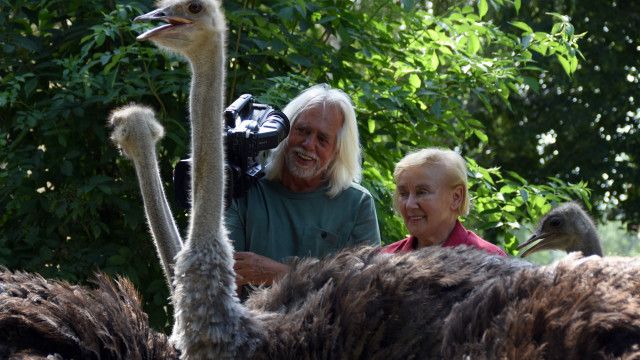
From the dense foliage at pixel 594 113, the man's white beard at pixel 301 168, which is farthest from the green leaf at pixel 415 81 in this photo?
the dense foliage at pixel 594 113

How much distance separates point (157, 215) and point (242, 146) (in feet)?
1.28

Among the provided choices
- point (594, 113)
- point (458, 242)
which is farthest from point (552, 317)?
point (594, 113)

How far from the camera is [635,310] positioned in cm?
301

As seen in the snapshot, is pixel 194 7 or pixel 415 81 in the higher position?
pixel 194 7

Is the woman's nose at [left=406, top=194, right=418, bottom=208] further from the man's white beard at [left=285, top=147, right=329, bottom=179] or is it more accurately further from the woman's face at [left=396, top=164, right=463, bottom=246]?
the man's white beard at [left=285, top=147, right=329, bottom=179]

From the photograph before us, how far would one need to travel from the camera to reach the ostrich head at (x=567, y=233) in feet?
17.6

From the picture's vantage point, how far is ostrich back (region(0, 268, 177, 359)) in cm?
342

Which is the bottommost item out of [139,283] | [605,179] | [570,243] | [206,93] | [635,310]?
[605,179]

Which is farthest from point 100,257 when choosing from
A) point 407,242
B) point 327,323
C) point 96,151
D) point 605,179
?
point 605,179

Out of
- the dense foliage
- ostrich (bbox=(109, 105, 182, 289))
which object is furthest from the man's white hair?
the dense foliage

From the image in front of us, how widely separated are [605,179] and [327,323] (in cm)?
794

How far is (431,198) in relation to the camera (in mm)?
4391

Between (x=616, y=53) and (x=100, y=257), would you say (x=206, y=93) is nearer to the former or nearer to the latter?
(x=100, y=257)

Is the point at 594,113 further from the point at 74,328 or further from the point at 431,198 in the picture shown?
the point at 74,328
